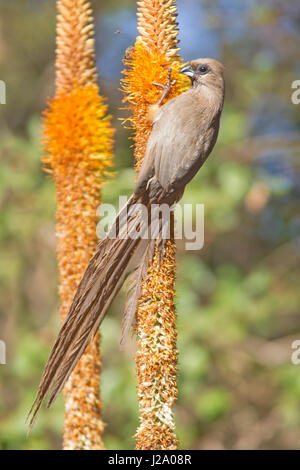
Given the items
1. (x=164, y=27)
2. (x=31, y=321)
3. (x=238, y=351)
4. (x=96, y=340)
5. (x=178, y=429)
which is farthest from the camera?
(x=31, y=321)

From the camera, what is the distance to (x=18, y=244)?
17.2 feet

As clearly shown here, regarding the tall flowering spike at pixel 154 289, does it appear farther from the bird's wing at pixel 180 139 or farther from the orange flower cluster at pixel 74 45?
the orange flower cluster at pixel 74 45

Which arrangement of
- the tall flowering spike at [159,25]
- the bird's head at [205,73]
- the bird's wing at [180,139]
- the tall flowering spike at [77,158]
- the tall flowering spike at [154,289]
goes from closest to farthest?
1. the tall flowering spike at [154,289]
2. the tall flowering spike at [159,25]
3. the bird's wing at [180,139]
4. the tall flowering spike at [77,158]
5. the bird's head at [205,73]

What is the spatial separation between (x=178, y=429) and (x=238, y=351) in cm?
83

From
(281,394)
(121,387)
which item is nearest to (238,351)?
(281,394)

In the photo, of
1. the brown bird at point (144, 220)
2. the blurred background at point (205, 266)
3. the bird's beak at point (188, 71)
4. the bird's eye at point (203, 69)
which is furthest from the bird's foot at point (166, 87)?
the blurred background at point (205, 266)

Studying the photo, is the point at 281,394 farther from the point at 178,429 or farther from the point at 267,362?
the point at 178,429

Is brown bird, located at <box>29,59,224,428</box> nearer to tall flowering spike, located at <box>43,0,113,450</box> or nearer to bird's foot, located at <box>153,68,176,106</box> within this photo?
bird's foot, located at <box>153,68,176,106</box>

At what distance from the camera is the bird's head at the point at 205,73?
2115 mm

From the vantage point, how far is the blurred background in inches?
172

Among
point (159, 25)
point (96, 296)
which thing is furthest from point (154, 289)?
point (159, 25)

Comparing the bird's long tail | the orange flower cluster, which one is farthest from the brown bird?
the orange flower cluster

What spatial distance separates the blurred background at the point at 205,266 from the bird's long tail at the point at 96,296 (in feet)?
5.26

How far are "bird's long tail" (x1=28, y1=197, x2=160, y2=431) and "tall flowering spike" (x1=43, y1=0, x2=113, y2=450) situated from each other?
0.52 feet
